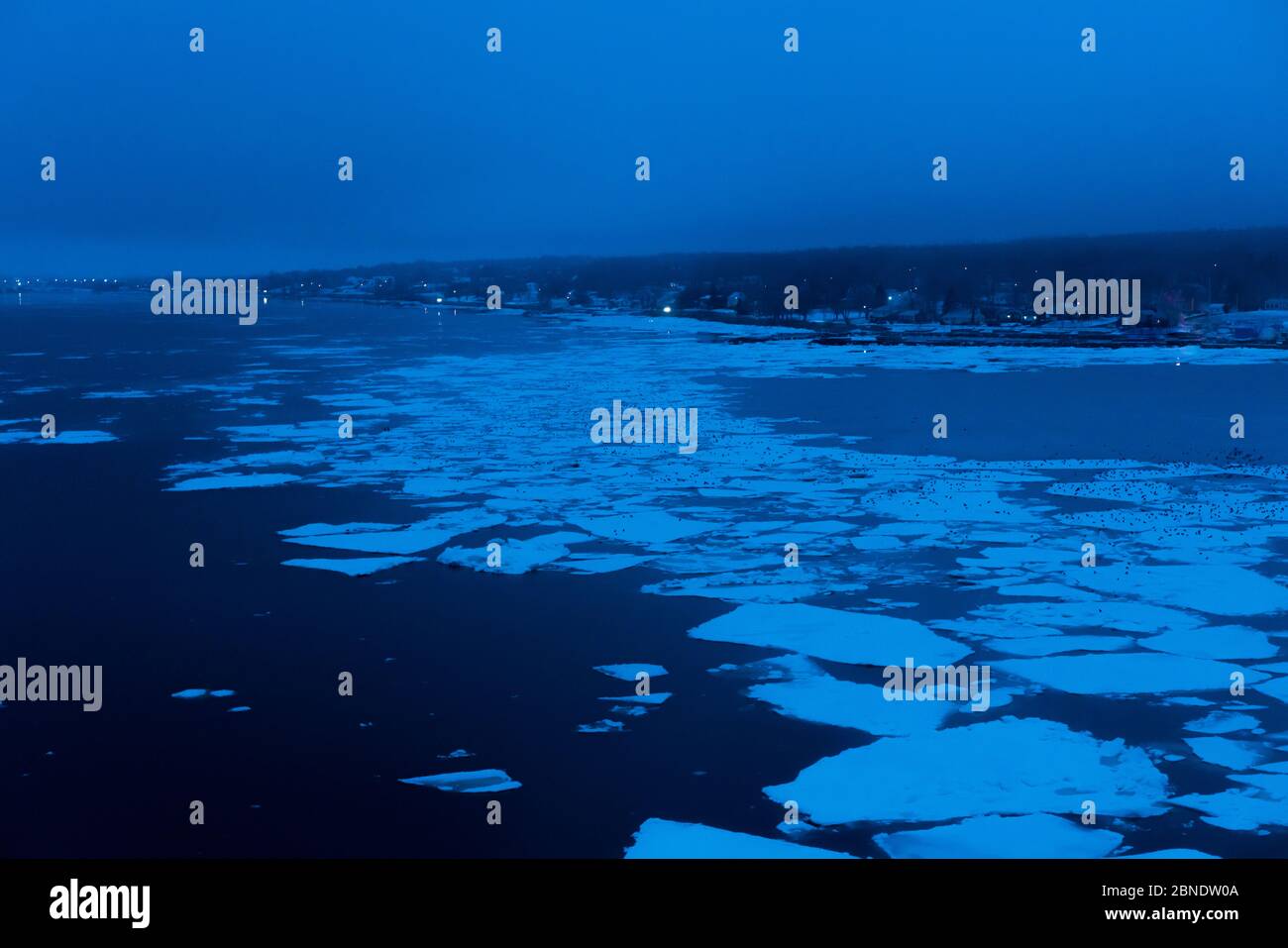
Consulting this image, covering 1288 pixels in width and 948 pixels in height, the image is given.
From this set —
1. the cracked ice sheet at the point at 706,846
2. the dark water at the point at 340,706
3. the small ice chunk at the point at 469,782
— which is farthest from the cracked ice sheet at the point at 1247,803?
the small ice chunk at the point at 469,782

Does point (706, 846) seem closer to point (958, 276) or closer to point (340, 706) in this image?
point (340, 706)

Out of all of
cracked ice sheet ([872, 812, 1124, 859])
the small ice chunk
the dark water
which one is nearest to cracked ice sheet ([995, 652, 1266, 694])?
the dark water

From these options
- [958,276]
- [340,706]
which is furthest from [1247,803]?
[958,276]

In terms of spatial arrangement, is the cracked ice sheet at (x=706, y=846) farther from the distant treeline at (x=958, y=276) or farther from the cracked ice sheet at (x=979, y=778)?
the distant treeline at (x=958, y=276)

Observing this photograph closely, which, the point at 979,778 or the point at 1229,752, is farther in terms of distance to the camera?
the point at 1229,752
